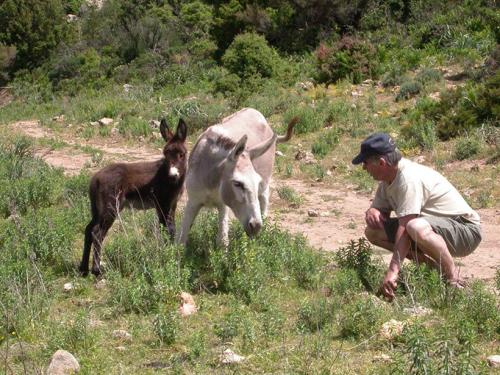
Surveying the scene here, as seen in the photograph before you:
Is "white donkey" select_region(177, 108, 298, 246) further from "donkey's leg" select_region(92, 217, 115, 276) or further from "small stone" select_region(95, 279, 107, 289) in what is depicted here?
"small stone" select_region(95, 279, 107, 289)

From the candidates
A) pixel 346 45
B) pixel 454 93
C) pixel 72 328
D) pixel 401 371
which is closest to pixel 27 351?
pixel 72 328

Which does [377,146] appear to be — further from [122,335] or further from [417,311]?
[122,335]

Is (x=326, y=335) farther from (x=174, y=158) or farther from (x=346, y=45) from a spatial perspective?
(x=346, y=45)

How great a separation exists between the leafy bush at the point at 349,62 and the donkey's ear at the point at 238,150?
13.4 metres

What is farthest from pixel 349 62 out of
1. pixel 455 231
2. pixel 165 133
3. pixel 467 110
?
pixel 455 231

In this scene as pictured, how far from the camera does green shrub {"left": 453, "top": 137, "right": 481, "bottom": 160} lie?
42.7 feet

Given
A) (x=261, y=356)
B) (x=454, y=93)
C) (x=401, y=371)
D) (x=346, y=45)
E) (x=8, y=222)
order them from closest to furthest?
(x=401, y=371) → (x=261, y=356) → (x=8, y=222) → (x=454, y=93) → (x=346, y=45)

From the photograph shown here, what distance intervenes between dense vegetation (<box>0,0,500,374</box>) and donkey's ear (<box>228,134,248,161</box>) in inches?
29.8

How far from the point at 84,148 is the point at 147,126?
1945mm

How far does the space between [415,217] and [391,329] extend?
1281 mm

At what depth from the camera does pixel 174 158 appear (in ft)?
26.2

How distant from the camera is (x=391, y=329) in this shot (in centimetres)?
512

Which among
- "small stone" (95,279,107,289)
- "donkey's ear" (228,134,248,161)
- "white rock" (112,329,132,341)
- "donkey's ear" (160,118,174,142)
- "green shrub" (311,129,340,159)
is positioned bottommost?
"green shrub" (311,129,340,159)

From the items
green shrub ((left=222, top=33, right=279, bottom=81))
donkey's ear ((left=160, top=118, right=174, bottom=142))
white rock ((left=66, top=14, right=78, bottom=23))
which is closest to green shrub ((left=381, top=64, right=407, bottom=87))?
green shrub ((left=222, top=33, right=279, bottom=81))
